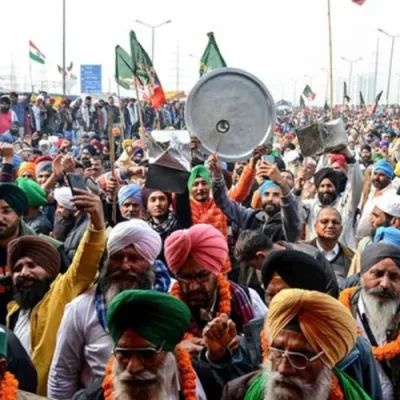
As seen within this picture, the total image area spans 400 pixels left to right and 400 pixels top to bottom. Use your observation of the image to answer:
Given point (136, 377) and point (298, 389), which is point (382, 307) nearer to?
point (298, 389)

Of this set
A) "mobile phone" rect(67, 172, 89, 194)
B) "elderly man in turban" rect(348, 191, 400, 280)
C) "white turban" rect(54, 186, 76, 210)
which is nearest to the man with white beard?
"mobile phone" rect(67, 172, 89, 194)

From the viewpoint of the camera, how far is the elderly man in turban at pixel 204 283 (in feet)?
12.3

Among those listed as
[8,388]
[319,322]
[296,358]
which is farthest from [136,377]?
[319,322]

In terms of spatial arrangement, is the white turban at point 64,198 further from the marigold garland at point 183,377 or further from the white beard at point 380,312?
the marigold garland at point 183,377

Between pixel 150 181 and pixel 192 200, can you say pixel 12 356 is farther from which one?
pixel 192 200

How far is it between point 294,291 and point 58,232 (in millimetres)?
3709

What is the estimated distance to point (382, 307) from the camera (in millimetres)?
4047

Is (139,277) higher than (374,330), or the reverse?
(139,277)

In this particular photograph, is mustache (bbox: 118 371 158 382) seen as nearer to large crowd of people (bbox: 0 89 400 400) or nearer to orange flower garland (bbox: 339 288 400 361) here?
large crowd of people (bbox: 0 89 400 400)

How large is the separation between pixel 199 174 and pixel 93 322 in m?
2.84

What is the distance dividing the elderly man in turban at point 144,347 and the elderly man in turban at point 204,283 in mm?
680

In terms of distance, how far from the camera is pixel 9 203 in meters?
4.93

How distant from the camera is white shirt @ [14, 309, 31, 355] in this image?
386 centimetres

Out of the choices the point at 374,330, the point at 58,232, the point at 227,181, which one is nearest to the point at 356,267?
the point at 374,330
